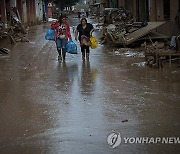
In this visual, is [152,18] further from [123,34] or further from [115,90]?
[115,90]

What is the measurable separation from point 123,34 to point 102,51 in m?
2.13

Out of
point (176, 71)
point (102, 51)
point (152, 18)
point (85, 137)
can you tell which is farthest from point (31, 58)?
point (85, 137)

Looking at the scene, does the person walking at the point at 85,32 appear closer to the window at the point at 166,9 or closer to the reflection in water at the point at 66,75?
the reflection in water at the point at 66,75

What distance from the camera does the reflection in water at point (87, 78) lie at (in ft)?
29.9

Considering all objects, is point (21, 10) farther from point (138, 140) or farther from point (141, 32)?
point (138, 140)

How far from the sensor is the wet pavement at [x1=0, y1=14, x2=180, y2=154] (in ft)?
18.1

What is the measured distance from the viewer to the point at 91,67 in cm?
1268

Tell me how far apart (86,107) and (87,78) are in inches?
123

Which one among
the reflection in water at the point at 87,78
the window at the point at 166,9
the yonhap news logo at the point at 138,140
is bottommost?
the yonhap news logo at the point at 138,140


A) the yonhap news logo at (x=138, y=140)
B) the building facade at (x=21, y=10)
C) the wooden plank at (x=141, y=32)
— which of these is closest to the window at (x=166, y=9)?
the wooden plank at (x=141, y=32)

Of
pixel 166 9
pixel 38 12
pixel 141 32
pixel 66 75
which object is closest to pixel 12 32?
pixel 166 9

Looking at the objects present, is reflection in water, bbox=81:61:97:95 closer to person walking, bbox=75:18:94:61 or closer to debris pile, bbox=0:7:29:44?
person walking, bbox=75:18:94:61

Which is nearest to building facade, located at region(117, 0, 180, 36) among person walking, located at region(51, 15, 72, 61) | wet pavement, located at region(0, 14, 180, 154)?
person walking, located at region(51, 15, 72, 61)

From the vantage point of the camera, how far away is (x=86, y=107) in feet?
24.7
